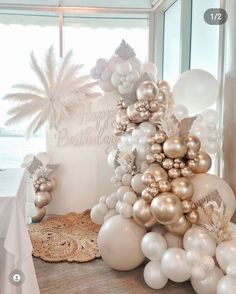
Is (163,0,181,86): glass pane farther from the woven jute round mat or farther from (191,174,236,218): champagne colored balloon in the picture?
the woven jute round mat

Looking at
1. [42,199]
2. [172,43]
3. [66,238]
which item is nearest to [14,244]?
[66,238]

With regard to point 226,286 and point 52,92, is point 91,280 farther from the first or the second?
point 52,92

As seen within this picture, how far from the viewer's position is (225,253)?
171 centimetres

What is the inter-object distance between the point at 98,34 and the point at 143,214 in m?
2.48

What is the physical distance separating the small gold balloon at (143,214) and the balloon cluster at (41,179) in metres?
1.33

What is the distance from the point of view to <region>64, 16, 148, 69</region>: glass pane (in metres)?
3.69

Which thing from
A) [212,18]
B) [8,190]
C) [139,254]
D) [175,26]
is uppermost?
[175,26]

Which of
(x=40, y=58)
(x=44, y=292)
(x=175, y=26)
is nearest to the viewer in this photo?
(x=44, y=292)

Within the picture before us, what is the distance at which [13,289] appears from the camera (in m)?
1.58

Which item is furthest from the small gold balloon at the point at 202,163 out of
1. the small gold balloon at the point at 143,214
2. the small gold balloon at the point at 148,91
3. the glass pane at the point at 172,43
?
the glass pane at the point at 172,43

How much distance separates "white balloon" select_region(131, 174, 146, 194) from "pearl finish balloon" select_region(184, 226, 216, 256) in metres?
0.44

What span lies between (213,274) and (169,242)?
1.08ft

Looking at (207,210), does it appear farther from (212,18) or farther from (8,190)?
(212,18)

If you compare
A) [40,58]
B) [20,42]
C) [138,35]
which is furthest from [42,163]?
[138,35]
